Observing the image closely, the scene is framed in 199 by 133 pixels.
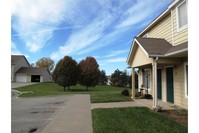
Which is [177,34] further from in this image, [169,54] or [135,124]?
[135,124]

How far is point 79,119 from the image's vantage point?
7543 mm

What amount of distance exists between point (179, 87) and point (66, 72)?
1939cm

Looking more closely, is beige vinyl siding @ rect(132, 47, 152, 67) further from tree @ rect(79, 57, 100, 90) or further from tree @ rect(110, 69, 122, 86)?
tree @ rect(110, 69, 122, 86)

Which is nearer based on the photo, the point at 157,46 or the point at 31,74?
the point at 157,46

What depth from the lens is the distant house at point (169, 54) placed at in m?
9.18

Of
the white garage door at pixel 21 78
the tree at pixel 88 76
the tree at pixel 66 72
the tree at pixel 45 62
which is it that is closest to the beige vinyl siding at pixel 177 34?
the tree at pixel 66 72

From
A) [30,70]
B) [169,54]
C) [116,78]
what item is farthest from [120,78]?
[169,54]

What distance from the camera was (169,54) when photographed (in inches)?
346

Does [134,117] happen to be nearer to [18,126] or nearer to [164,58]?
[164,58]

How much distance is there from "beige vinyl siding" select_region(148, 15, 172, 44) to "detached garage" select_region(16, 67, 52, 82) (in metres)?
44.3

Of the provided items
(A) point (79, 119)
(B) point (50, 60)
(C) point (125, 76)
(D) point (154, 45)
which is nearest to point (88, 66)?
(C) point (125, 76)

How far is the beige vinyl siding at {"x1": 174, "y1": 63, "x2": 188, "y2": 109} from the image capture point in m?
9.63
